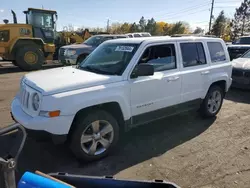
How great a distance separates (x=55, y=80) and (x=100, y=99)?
745 mm

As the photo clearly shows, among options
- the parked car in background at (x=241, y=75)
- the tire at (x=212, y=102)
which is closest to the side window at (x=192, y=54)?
the tire at (x=212, y=102)

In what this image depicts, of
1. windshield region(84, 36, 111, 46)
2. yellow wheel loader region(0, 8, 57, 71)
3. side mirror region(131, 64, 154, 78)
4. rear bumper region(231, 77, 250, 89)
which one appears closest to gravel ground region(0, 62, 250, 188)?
side mirror region(131, 64, 154, 78)

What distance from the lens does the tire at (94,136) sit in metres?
3.32

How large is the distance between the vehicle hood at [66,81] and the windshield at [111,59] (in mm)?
207

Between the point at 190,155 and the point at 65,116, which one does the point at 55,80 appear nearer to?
the point at 65,116

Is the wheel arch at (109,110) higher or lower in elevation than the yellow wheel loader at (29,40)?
lower

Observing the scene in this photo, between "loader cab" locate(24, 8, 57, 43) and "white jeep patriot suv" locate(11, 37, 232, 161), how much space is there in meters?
10.4

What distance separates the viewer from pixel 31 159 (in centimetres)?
359

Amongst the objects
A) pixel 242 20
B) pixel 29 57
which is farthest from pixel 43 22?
pixel 242 20

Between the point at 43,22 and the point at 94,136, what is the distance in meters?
12.2

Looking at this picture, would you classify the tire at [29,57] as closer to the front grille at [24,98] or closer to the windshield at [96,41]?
the windshield at [96,41]

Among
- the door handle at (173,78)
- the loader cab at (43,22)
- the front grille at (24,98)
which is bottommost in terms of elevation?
the front grille at (24,98)

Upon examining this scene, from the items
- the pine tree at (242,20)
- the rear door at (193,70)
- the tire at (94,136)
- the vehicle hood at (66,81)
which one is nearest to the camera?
the vehicle hood at (66,81)

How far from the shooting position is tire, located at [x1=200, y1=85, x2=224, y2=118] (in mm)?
5184
